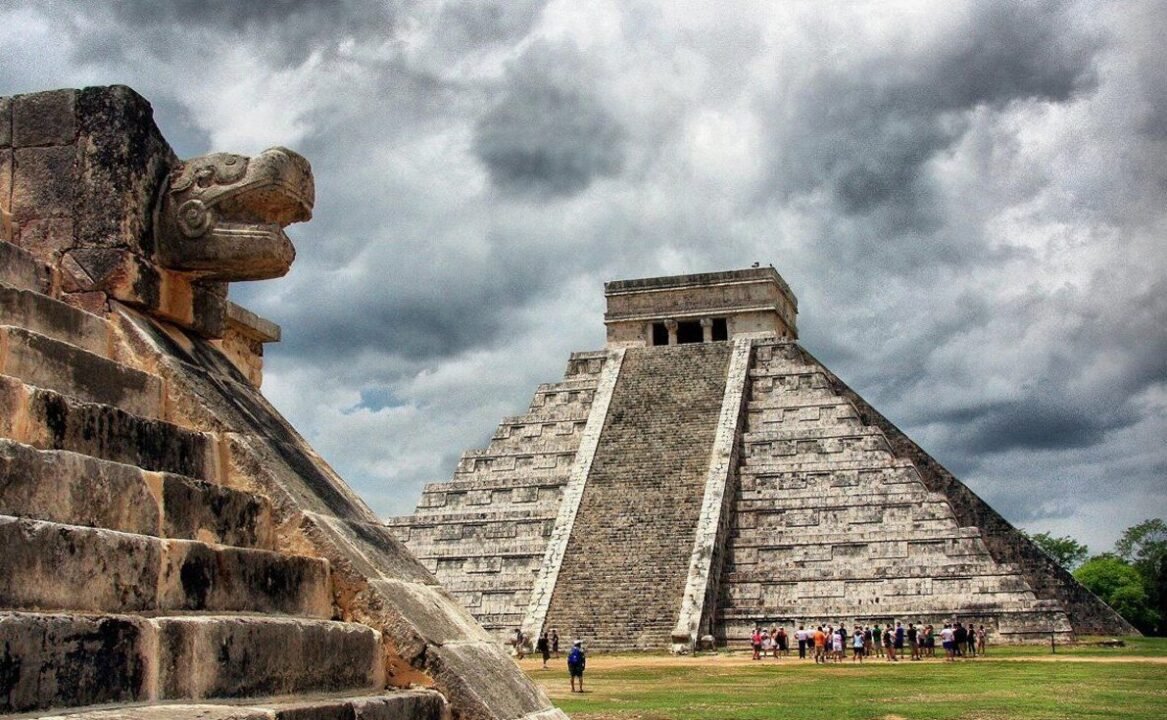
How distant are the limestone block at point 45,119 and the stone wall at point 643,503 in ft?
72.2

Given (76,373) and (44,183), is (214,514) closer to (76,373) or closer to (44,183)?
(76,373)

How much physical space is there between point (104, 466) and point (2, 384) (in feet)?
1.32

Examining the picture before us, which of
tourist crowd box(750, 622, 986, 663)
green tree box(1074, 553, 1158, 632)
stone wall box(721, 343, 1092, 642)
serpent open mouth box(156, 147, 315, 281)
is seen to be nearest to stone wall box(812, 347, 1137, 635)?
stone wall box(721, 343, 1092, 642)

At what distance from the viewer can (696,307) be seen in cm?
3712

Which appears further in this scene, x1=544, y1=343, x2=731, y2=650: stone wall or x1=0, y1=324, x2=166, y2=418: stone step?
x1=544, y1=343, x2=731, y2=650: stone wall

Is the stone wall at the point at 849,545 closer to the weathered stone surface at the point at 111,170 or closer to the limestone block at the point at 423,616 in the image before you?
the limestone block at the point at 423,616

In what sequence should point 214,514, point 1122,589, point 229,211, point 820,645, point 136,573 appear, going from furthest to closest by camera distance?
point 1122,589 < point 820,645 < point 229,211 < point 214,514 < point 136,573

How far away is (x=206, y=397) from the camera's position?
5555mm

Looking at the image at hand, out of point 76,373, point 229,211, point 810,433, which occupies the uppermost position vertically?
point 810,433

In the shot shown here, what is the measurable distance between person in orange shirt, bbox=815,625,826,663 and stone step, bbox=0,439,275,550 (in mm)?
20235

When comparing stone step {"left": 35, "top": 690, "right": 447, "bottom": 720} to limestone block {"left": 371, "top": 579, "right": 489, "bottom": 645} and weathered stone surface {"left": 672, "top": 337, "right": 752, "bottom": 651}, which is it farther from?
weathered stone surface {"left": 672, "top": 337, "right": 752, "bottom": 651}

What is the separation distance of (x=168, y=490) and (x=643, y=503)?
26.4 meters

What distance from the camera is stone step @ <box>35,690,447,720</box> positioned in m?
3.57

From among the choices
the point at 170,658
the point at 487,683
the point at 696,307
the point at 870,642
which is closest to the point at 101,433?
the point at 170,658
